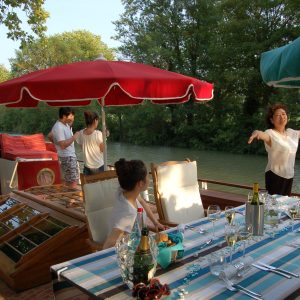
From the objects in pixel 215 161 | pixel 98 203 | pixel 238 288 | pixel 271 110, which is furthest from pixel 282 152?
pixel 215 161

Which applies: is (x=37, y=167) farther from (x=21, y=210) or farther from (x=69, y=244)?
(x=69, y=244)

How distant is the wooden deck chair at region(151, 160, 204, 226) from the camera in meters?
3.30

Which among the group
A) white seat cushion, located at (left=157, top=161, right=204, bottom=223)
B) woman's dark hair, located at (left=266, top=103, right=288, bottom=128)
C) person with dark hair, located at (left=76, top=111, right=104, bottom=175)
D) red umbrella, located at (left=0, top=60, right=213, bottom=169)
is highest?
red umbrella, located at (left=0, top=60, right=213, bottom=169)

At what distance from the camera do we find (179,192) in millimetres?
3480

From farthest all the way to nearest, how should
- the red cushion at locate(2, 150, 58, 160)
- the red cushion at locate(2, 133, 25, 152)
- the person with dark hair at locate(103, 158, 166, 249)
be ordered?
the red cushion at locate(2, 133, 25, 152) → the red cushion at locate(2, 150, 58, 160) → the person with dark hair at locate(103, 158, 166, 249)

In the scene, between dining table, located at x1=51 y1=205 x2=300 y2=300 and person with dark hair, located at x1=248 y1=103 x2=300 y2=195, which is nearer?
dining table, located at x1=51 y1=205 x2=300 y2=300

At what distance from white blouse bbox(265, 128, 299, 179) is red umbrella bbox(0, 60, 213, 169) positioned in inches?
34.7

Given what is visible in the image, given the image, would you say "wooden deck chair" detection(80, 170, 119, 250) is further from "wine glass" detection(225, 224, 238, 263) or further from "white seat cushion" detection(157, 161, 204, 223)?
"wine glass" detection(225, 224, 238, 263)

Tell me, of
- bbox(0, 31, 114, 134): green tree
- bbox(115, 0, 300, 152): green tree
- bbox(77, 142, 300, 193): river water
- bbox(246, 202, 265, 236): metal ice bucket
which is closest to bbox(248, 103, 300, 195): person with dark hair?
bbox(246, 202, 265, 236): metal ice bucket

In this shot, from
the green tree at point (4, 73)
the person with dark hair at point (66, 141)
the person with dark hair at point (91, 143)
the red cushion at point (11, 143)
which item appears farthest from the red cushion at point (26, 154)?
the green tree at point (4, 73)

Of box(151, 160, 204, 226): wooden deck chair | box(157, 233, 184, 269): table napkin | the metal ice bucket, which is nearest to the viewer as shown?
box(157, 233, 184, 269): table napkin

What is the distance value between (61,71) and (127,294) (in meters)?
2.05

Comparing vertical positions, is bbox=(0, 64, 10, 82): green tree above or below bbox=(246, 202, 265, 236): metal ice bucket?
above

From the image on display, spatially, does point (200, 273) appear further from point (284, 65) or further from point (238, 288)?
point (284, 65)
